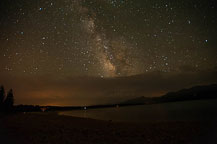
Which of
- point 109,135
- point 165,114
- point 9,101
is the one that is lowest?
point 165,114

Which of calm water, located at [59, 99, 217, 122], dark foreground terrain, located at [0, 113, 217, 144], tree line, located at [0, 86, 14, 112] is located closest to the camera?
dark foreground terrain, located at [0, 113, 217, 144]

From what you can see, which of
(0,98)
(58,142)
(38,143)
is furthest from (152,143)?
(0,98)

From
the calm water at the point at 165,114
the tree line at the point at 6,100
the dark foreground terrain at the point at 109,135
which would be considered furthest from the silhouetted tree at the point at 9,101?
the dark foreground terrain at the point at 109,135

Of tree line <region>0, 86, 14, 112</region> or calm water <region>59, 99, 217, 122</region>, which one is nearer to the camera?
calm water <region>59, 99, 217, 122</region>

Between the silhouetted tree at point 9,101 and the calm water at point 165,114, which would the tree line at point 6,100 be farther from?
the calm water at point 165,114

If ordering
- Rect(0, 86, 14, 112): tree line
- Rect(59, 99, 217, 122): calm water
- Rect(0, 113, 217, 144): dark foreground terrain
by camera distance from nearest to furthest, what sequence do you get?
1. Rect(0, 113, 217, 144): dark foreground terrain
2. Rect(59, 99, 217, 122): calm water
3. Rect(0, 86, 14, 112): tree line

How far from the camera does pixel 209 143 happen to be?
232 inches

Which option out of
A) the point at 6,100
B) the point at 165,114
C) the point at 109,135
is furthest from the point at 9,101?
the point at 109,135

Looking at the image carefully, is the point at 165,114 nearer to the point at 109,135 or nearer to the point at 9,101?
the point at 109,135

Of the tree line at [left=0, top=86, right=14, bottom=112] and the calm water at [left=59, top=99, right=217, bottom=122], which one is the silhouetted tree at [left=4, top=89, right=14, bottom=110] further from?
the calm water at [left=59, top=99, right=217, bottom=122]

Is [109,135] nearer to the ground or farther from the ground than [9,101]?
nearer to the ground

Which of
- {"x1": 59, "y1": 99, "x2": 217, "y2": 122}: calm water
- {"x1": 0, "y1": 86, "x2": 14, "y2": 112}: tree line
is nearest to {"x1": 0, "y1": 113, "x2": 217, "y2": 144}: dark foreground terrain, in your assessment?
{"x1": 59, "y1": 99, "x2": 217, "y2": 122}: calm water

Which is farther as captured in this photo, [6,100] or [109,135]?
[6,100]

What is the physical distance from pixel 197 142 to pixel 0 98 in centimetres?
5071
